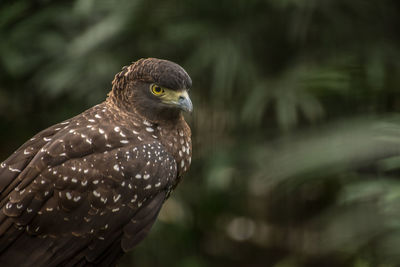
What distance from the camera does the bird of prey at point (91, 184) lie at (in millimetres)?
2895

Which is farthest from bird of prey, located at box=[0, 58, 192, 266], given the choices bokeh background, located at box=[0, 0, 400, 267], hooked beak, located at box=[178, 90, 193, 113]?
bokeh background, located at box=[0, 0, 400, 267]

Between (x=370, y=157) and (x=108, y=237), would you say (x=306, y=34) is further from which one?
(x=108, y=237)

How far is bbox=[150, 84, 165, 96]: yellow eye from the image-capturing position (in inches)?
122

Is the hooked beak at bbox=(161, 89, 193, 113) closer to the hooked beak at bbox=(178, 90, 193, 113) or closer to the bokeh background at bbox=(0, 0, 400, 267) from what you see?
the hooked beak at bbox=(178, 90, 193, 113)

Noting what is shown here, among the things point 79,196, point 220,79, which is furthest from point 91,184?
point 220,79

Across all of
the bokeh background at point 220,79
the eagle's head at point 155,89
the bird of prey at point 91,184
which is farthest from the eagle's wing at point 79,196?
the bokeh background at point 220,79

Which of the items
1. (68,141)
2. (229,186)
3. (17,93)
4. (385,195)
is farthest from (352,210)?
(17,93)

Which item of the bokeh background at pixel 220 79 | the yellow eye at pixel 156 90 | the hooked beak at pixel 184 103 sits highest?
the yellow eye at pixel 156 90

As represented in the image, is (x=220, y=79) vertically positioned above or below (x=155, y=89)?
below

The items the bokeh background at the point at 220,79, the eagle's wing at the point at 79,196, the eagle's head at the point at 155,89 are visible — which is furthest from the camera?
the bokeh background at the point at 220,79

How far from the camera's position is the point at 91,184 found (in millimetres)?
2951

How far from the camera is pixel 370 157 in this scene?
3057 mm

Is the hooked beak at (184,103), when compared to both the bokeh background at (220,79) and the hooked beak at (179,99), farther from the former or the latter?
the bokeh background at (220,79)

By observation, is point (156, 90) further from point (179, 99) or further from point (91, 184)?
point (91, 184)
